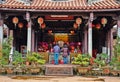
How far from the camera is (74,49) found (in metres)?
20.7

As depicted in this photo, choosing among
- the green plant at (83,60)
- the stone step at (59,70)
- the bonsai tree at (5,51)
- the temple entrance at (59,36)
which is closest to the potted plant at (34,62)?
the stone step at (59,70)

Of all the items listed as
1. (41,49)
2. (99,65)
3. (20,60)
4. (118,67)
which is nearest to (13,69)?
(20,60)

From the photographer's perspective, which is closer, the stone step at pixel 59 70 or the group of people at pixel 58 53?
the stone step at pixel 59 70

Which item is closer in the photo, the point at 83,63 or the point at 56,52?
the point at 83,63

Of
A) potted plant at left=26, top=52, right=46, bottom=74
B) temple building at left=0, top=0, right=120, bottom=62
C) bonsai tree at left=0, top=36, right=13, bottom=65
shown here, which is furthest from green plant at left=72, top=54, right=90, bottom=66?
bonsai tree at left=0, top=36, right=13, bottom=65

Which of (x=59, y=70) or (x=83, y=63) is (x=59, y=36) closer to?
(x=59, y=70)

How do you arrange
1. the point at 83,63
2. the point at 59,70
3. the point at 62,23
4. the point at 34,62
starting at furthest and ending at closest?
the point at 62,23 → the point at 34,62 → the point at 59,70 → the point at 83,63

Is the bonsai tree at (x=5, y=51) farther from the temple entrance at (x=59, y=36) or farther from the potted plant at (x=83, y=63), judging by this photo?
the temple entrance at (x=59, y=36)

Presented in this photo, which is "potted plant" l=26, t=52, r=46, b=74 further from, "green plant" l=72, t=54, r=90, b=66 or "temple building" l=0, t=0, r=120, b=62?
"green plant" l=72, t=54, r=90, b=66

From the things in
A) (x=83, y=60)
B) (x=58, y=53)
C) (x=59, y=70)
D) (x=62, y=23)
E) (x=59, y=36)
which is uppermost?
(x=62, y=23)

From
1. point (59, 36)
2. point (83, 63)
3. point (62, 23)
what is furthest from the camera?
point (59, 36)

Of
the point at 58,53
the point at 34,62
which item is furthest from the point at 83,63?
the point at 58,53

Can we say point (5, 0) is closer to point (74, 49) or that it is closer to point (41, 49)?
point (41, 49)

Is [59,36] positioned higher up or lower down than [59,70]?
higher up
